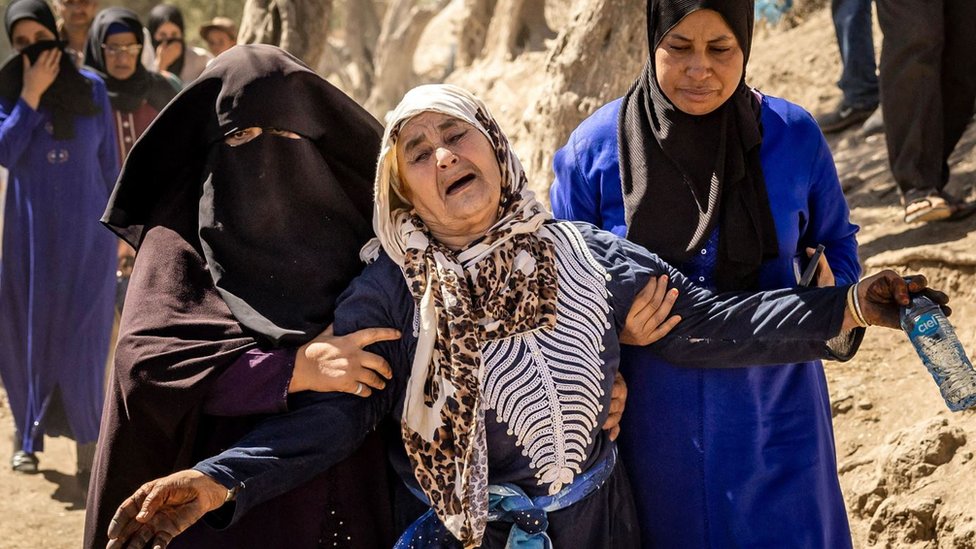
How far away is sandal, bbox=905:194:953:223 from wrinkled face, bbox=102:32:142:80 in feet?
12.7

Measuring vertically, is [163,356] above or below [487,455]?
above

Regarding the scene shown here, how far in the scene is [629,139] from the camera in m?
2.68

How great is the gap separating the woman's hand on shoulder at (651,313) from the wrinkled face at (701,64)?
394 mm

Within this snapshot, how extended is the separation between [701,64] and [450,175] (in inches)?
23.2

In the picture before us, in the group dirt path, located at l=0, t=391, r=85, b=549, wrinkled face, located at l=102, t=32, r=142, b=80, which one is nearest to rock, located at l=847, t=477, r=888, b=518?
dirt path, located at l=0, t=391, r=85, b=549

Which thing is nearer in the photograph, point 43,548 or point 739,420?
point 739,420

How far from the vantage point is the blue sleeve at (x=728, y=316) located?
96.7 inches

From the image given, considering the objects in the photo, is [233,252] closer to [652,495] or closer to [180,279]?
[180,279]

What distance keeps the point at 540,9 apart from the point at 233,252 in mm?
8283

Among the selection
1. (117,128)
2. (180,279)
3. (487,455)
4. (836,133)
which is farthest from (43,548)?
(836,133)

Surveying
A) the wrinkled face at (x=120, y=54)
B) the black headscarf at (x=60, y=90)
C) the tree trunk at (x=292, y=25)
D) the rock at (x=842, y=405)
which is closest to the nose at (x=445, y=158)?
the rock at (x=842, y=405)

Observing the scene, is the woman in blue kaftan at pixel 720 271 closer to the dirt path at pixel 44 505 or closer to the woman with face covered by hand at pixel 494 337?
the woman with face covered by hand at pixel 494 337

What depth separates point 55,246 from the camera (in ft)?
18.8

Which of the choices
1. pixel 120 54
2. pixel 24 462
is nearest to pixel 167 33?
pixel 120 54
